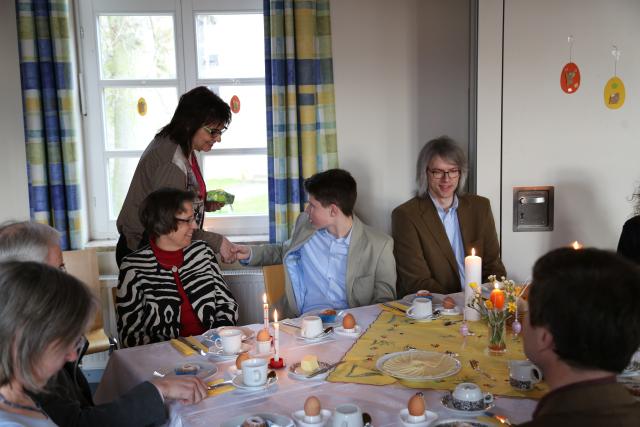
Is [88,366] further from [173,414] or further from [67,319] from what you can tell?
[67,319]

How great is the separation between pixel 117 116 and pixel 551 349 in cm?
Result: 324

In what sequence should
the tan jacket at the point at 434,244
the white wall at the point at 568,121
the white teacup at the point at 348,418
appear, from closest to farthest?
1. the white teacup at the point at 348,418
2. the tan jacket at the point at 434,244
3. the white wall at the point at 568,121

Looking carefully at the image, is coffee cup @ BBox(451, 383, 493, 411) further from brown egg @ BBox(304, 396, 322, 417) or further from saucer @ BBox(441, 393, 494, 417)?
brown egg @ BBox(304, 396, 322, 417)

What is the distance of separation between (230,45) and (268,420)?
2.76 metres

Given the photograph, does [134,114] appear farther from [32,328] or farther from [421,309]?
[32,328]

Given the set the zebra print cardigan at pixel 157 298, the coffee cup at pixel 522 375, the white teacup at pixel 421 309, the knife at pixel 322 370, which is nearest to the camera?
the coffee cup at pixel 522 375

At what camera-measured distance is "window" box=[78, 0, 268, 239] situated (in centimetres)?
366

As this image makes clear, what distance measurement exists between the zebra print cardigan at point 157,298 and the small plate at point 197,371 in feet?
1.88

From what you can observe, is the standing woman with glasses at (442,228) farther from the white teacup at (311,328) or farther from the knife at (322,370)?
the knife at (322,370)

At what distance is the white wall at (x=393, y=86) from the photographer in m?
3.69

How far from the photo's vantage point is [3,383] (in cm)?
117

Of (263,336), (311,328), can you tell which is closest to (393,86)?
(311,328)

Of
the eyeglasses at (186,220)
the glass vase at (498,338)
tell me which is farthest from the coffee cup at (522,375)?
the eyeglasses at (186,220)

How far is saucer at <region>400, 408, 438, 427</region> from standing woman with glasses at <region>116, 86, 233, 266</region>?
1.57m
